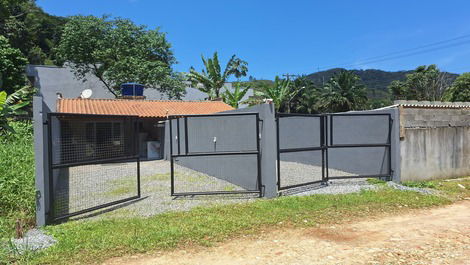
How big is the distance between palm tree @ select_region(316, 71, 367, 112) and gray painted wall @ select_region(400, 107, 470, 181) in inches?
1098

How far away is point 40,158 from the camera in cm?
487

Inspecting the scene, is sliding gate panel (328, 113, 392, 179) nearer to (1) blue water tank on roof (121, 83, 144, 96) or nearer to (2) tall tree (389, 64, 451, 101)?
(1) blue water tank on roof (121, 83, 144, 96)

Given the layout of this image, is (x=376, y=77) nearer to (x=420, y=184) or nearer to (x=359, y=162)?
(x=359, y=162)

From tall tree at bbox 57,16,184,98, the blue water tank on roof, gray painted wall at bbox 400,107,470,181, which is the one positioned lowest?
gray painted wall at bbox 400,107,470,181

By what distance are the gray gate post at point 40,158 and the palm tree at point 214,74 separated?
21.1m

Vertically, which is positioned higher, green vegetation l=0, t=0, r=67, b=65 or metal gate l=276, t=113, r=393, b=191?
green vegetation l=0, t=0, r=67, b=65

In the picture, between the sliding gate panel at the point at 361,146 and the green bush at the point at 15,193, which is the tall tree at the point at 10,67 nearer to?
the green bush at the point at 15,193

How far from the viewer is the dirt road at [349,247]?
11.9 feet

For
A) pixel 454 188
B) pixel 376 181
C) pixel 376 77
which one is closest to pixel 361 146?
pixel 376 181

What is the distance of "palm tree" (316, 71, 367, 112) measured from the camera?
36166mm

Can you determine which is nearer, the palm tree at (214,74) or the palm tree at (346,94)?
the palm tree at (214,74)

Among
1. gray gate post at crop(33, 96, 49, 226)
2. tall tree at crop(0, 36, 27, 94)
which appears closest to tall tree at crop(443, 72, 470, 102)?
gray gate post at crop(33, 96, 49, 226)

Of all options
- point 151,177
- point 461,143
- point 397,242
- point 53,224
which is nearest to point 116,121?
point 53,224

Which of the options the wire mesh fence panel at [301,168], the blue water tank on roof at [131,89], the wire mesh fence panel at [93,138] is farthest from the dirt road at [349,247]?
the blue water tank on roof at [131,89]
